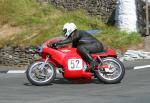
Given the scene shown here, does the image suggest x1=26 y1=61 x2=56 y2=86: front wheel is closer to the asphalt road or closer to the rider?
the asphalt road

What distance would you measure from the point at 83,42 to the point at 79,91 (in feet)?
5.09

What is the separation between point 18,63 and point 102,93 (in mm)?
9251

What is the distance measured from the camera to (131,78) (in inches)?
553

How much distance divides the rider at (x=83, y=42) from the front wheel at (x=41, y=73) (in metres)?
0.58

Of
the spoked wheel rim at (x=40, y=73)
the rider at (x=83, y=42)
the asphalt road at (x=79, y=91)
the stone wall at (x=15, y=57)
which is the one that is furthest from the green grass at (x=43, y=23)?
the spoked wheel rim at (x=40, y=73)

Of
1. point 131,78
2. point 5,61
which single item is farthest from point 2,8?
point 131,78

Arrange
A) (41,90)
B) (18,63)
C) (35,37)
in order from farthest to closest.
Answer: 1. (35,37)
2. (18,63)
3. (41,90)

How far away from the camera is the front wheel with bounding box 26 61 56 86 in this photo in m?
13.2

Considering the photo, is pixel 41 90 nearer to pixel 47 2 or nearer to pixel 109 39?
pixel 109 39

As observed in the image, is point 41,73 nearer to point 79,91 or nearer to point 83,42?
point 83,42

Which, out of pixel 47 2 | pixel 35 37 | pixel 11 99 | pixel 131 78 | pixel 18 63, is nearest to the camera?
pixel 11 99

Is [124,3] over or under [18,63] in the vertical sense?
over

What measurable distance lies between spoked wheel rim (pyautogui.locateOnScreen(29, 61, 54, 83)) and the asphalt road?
0.20 meters

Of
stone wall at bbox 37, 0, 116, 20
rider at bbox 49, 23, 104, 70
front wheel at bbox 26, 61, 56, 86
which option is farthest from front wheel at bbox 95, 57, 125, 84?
stone wall at bbox 37, 0, 116, 20
